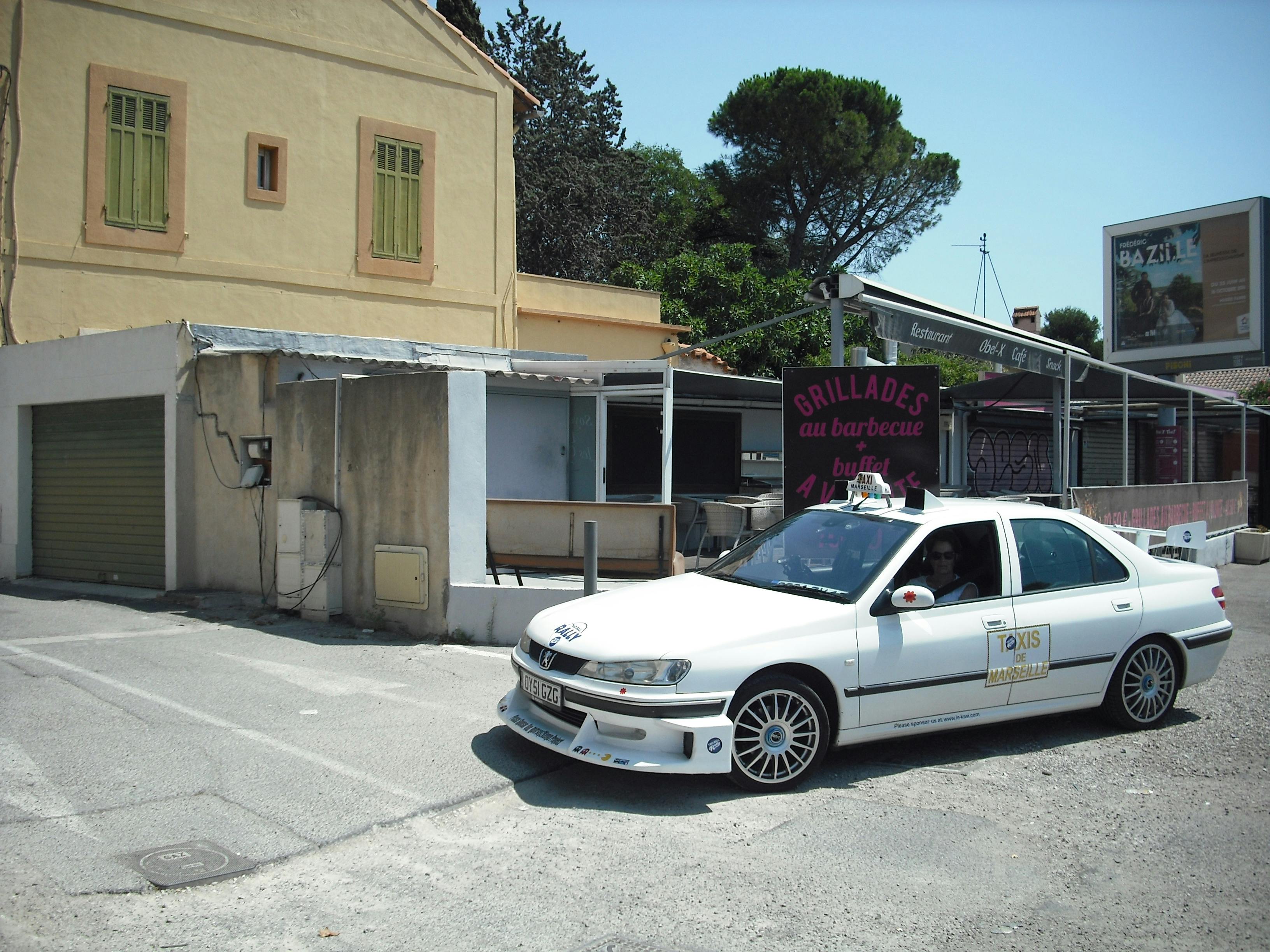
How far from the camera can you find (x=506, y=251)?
1744 cm

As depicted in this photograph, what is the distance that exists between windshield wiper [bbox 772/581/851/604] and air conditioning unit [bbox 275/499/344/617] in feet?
16.9

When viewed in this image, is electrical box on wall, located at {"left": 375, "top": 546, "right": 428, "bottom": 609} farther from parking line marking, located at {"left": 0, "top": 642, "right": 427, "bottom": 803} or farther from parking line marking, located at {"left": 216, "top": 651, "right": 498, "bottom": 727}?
parking line marking, located at {"left": 0, "top": 642, "right": 427, "bottom": 803}

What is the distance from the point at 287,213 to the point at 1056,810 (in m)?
13.9

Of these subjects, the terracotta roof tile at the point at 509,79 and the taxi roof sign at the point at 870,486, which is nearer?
the taxi roof sign at the point at 870,486

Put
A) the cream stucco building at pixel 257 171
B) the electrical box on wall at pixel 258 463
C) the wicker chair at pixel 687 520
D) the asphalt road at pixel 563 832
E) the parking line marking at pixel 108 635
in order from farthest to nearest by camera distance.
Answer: the cream stucco building at pixel 257 171
the wicker chair at pixel 687 520
the electrical box on wall at pixel 258 463
the parking line marking at pixel 108 635
the asphalt road at pixel 563 832

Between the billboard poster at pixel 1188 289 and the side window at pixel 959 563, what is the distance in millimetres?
30953

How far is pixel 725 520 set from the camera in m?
12.0

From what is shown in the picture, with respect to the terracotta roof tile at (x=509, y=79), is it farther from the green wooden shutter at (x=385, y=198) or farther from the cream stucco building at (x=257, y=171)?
the green wooden shutter at (x=385, y=198)

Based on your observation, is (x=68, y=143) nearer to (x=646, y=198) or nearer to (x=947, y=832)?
(x=947, y=832)

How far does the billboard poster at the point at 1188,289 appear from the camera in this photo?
3128cm

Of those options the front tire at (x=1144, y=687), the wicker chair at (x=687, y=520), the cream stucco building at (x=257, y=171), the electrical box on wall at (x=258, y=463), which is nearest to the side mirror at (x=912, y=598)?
the front tire at (x=1144, y=687)

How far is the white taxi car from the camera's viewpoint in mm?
4902

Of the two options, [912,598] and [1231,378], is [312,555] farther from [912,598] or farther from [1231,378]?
[1231,378]

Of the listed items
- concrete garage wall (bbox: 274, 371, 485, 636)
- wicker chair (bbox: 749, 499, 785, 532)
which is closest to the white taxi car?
concrete garage wall (bbox: 274, 371, 485, 636)
